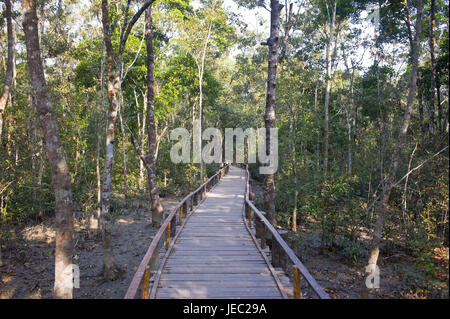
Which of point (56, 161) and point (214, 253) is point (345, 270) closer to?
point (214, 253)

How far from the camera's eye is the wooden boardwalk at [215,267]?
436cm

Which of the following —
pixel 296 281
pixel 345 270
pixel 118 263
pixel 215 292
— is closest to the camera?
pixel 296 281

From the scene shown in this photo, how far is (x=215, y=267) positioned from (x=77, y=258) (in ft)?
21.1

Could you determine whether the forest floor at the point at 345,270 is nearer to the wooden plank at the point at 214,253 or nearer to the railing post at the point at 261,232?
the railing post at the point at 261,232

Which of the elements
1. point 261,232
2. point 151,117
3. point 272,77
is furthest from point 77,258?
point 272,77

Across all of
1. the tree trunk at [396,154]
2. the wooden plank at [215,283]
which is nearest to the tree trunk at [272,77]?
the tree trunk at [396,154]

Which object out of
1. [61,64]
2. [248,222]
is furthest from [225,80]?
[248,222]

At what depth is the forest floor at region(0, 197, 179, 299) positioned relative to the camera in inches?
300

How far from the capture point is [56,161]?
4969 millimetres

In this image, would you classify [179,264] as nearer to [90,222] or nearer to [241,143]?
[90,222]

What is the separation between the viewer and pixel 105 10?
7848 mm

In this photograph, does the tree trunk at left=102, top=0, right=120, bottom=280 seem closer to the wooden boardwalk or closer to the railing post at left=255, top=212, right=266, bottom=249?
the wooden boardwalk

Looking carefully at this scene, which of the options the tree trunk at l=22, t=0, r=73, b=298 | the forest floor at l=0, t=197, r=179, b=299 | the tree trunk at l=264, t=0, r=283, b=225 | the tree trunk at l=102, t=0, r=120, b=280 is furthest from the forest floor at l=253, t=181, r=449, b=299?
the tree trunk at l=22, t=0, r=73, b=298
